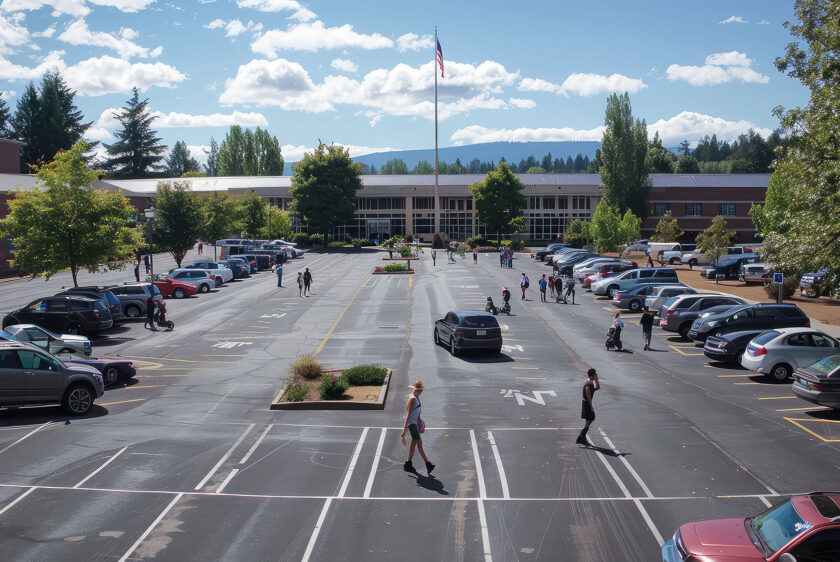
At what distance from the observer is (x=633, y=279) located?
4141cm

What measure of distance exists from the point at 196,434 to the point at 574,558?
30.1 ft

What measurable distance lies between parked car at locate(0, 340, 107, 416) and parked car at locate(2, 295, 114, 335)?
1235cm

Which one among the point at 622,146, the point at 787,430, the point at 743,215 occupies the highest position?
the point at 622,146

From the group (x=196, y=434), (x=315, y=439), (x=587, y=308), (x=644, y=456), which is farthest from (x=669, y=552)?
(x=587, y=308)

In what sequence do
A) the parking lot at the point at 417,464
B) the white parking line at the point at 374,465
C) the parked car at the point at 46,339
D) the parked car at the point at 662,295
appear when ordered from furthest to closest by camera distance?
the parked car at the point at 662,295 < the parked car at the point at 46,339 < the white parking line at the point at 374,465 < the parking lot at the point at 417,464

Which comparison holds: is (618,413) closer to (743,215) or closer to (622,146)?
(622,146)

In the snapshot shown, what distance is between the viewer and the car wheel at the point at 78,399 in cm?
1708

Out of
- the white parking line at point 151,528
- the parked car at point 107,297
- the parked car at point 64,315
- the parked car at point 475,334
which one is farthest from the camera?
the parked car at point 107,297

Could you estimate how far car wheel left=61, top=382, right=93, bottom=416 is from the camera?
17.1m

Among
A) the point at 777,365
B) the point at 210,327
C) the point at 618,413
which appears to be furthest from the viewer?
the point at 210,327

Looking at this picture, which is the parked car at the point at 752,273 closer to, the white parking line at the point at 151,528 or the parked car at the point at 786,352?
the parked car at the point at 786,352

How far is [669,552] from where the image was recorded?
332 inches

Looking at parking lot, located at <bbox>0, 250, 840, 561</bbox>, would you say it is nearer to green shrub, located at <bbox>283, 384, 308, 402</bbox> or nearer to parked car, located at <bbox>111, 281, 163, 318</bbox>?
green shrub, located at <bbox>283, 384, 308, 402</bbox>

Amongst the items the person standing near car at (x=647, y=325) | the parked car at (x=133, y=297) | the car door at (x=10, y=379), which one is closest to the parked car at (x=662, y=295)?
the person standing near car at (x=647, y=325)
